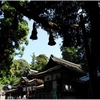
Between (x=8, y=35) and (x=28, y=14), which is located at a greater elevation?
(x=8, y=35)

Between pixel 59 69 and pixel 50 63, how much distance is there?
345 centimetres

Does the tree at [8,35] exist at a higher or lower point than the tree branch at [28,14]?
higher

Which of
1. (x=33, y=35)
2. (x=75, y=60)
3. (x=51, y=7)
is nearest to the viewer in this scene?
(x=33, y=35)

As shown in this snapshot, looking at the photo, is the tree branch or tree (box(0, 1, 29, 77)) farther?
tree (box(0, 1, 29, 77))

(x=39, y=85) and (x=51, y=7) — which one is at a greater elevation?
(x=51, y=7)

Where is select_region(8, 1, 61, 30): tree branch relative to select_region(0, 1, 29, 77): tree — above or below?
below

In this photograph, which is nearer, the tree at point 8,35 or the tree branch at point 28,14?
the tree branch at point 28,14

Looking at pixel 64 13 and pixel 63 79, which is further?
pixel 63 79

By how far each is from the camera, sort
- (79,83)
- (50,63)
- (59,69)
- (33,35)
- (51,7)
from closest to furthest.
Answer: (33,35)
(51,7)
(59,69)
(79,83)
(50,63)

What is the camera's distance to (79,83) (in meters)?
19.1

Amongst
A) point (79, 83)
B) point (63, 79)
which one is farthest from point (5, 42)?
point (79, 83)

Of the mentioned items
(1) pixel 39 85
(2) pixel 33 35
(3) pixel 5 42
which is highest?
(3) pixel 5 42

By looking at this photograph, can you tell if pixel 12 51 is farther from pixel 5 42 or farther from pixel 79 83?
pixel 79 83

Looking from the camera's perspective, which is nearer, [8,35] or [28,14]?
[28,14]
